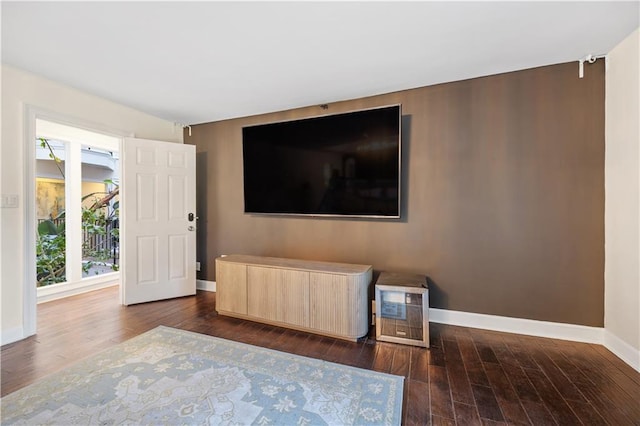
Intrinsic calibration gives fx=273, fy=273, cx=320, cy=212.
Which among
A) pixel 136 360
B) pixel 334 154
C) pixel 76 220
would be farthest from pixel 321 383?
pixel 76 220

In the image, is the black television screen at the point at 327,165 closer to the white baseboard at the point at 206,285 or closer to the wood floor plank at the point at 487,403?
the white baseboard at the point at 206,285

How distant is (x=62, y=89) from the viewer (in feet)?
8.70

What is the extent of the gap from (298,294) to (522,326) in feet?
6.59

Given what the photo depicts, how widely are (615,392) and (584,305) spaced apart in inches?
31.0

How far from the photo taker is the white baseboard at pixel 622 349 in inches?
74.2

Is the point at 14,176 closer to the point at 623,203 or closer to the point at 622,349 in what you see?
the point at 623,203

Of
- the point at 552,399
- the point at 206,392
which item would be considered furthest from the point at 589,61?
the point at 206,392

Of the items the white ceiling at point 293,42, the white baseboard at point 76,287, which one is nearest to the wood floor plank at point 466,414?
the white ceiling at point 293,42

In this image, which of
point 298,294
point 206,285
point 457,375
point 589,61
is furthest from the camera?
point 206,285

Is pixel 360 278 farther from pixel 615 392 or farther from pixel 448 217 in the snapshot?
pixel 615 392

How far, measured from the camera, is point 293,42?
78.0 inches

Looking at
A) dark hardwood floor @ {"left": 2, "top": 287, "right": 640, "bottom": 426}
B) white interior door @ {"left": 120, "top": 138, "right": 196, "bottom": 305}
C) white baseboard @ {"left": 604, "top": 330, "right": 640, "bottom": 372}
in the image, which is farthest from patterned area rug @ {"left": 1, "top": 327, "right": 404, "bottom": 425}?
white baseboard @ {"left": 604, "top": 330, "right": 640, "bottom": 372}

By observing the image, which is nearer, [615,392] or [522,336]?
[615,392]

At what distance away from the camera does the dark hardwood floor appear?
152 centimetres
